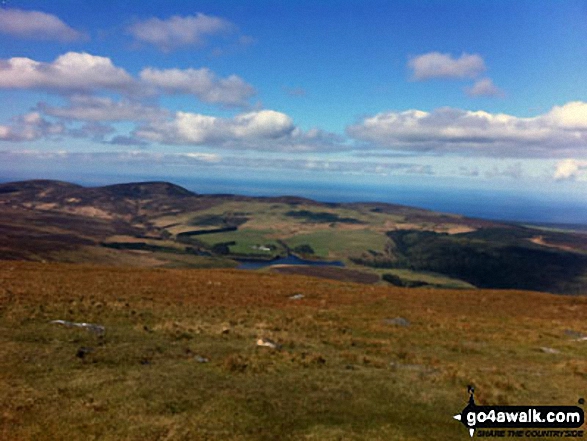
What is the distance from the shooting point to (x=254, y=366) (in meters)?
18.5

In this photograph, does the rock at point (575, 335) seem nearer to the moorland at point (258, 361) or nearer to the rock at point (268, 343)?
the moorland at point (258, 361)

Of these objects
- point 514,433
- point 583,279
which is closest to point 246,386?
point 514,433

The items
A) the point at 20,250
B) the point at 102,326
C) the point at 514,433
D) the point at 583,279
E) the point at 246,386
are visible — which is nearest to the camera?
the point at 514,433

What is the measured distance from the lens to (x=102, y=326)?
24.0 metres

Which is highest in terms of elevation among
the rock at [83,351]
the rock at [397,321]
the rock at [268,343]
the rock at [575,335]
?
the rock at [83,351]

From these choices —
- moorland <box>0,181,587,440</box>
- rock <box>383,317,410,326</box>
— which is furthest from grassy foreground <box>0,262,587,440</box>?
rock <box>383,317,410,326</box>

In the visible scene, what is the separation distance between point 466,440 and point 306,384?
6422mm

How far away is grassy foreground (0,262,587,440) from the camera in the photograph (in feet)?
41.1

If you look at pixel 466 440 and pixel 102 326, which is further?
pixel 102 326

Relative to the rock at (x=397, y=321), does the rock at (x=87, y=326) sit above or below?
above

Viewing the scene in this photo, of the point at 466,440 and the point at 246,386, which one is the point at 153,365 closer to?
the point at 246,386

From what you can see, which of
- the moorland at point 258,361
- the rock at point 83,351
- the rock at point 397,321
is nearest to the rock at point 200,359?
the moorland at point 258,361

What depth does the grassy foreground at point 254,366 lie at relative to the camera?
41.1ft

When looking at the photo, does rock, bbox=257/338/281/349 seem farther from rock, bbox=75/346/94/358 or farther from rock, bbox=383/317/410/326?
rock, bbox=383/317/410/326
